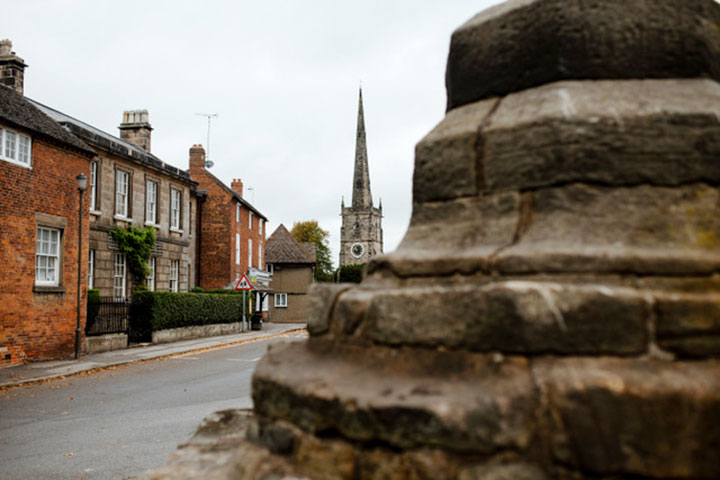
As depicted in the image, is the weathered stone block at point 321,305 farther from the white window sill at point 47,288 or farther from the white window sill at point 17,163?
the white window sill at point 47,288

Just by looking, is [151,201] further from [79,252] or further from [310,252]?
[310,252]

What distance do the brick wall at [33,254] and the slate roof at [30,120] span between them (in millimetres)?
277

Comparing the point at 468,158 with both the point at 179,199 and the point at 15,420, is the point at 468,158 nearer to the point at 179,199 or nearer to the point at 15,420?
the point at 15,420

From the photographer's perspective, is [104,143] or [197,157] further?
[197,157]

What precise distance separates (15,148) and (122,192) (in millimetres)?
8575

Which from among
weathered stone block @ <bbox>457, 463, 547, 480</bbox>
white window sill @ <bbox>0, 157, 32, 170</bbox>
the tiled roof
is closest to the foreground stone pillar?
weathered stone block @ <bbox>457, 463, 547, 480</bbox>

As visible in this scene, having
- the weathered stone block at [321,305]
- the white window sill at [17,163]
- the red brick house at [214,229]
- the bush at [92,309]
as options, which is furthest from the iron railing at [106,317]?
the weathered stone block at [321,305]

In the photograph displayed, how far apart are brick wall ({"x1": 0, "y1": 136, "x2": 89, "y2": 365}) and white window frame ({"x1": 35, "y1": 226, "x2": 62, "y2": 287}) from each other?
0.49ft

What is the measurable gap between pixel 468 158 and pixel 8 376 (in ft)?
42.2

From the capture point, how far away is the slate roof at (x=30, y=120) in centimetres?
1427

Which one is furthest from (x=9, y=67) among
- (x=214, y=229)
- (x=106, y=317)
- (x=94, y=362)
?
(x=214, y=229)

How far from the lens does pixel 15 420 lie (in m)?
8.18

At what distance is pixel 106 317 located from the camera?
60.9 feet

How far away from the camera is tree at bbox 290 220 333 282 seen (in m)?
73.6
